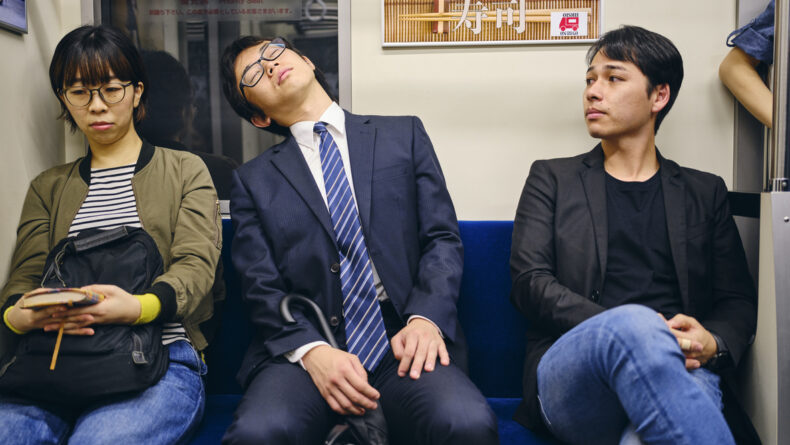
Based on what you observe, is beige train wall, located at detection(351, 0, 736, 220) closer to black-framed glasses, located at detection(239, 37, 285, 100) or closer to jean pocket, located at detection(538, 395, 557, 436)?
black-framed glasses, located at detection(239, 37, 285, 100)

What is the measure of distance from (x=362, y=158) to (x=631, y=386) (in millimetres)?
1058

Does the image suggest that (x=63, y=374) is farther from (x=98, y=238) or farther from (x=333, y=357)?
(x=333, y=357)

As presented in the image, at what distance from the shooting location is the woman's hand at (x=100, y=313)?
160 centimetres

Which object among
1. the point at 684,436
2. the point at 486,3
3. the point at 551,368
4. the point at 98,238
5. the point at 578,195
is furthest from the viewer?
the point at 486,3

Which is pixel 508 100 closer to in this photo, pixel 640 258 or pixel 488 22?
pixel 488 22

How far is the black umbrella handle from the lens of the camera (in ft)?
5.63

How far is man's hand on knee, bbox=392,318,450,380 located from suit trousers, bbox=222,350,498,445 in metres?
0.02

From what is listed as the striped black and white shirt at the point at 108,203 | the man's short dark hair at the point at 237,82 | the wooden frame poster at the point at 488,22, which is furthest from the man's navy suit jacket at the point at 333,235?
the wooden frame poster at the point at 488,22

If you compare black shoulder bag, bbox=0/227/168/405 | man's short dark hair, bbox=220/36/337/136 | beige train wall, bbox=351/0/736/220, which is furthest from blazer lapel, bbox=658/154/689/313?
black shoulder bag, bbox=0/227/168/405

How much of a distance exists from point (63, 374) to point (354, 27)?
5.43 feet

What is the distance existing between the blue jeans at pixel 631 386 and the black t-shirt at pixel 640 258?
45 cm

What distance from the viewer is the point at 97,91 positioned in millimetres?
1970

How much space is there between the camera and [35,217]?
6.64ft

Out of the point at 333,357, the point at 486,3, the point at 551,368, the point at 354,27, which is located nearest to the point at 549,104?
the point at 486,3
